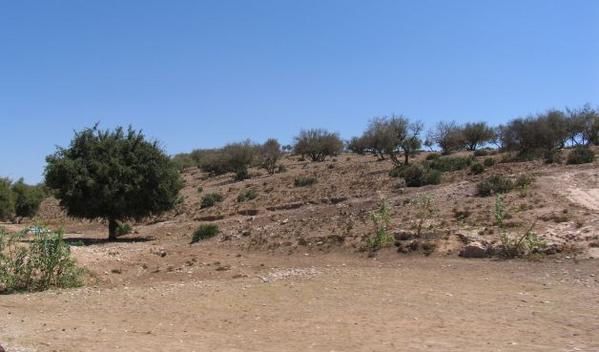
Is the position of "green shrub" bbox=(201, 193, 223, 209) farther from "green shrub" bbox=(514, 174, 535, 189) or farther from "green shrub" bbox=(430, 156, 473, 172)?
"green shrub" bbox=(514, 174, 535, 189)

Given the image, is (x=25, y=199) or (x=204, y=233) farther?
(x=25, y=199)

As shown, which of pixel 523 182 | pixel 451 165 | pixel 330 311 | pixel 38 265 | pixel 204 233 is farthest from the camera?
pixel 451 165

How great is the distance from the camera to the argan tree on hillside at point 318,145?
67.9m

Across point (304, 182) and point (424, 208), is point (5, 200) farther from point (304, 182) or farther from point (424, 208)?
point (424, 208)

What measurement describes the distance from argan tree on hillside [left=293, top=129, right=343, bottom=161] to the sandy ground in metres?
48.9

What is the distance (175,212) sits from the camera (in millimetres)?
42875

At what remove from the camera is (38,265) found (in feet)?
51.8

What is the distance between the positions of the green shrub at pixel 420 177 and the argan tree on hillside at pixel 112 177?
13049 mm

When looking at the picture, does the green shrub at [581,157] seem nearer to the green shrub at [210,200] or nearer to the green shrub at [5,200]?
the green shrub at [210,200]

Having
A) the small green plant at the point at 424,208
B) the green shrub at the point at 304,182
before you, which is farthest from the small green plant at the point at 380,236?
the green shrub at the point at 304,182

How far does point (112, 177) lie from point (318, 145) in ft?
127

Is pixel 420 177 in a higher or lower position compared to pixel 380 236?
higher

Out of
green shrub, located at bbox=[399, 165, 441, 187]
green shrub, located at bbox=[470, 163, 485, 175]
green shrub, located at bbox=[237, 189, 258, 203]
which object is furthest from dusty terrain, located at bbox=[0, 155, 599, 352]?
green shrub, located at bbox=[237, 189, 258, 203]

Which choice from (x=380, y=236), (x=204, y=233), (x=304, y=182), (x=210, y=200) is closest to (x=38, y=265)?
(x=380, y=236)
